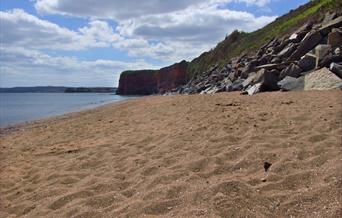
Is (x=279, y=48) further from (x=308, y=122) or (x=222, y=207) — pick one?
(x=222, y=207)

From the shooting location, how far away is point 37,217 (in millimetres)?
5371

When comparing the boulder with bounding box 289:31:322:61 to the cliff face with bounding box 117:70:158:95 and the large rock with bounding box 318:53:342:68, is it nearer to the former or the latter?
the large rock with bounding box 318:53:342:68

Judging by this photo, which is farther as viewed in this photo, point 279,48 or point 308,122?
point 279,48

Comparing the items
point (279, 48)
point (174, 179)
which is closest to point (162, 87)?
point (279, 48)

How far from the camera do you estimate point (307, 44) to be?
15367mm

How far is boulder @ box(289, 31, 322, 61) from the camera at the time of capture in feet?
49.9

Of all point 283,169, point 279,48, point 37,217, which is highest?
point 279,48

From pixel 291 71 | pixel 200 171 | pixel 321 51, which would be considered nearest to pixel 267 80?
pixel 291 71

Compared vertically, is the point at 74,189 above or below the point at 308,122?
below

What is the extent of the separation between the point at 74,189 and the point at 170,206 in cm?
178

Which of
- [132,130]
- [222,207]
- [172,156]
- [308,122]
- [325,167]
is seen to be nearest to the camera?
[222,207]

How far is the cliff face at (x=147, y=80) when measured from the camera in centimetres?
7589

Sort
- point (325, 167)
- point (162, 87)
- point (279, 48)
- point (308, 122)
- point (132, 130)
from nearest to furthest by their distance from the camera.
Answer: point (325, 167) → point (308, 122) → point (132, 130) → point (279, 48) → point (162, 87)

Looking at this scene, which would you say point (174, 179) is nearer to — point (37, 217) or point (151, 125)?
point (37, 217)
